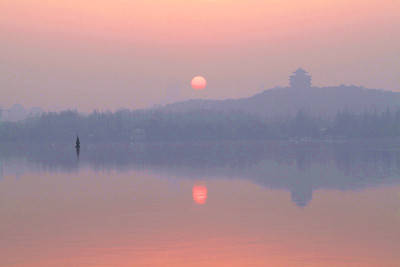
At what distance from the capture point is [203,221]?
30.3 m

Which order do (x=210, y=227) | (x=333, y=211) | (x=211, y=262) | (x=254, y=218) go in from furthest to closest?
(x=333, y=211) < (x=254, y=218) < (x=210, y=227) < (x=211, y=262)

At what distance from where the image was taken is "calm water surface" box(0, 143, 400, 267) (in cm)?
2211

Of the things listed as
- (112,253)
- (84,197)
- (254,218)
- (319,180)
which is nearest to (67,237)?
(112,253)

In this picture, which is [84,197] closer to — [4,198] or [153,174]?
[4,198]

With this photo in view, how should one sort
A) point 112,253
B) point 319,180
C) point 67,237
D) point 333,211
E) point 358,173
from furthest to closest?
point 358,173
point 319,180
point 333,211
point 67,237
point 112,253

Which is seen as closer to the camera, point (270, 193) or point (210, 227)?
point (210, 227)

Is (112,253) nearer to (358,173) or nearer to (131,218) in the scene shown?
(131,218)

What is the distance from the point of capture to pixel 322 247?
23.4m

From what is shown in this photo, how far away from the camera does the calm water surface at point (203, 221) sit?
22.1 m

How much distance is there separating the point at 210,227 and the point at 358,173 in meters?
33.7

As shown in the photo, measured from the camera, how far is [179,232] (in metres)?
27.2

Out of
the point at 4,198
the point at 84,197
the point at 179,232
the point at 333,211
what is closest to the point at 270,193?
the point at 333,211

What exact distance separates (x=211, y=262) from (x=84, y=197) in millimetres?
22532

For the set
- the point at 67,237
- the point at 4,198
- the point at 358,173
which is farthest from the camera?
the point at 358,173
